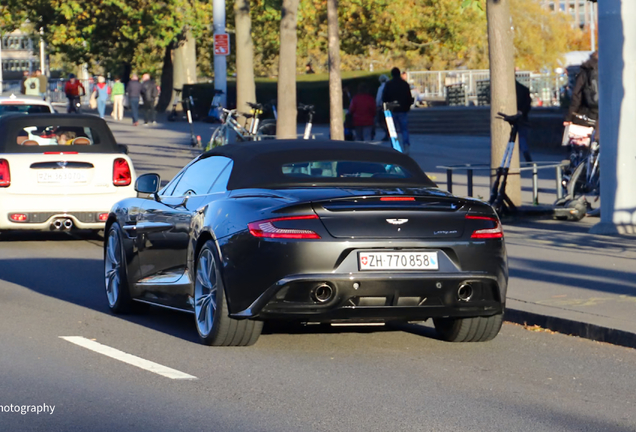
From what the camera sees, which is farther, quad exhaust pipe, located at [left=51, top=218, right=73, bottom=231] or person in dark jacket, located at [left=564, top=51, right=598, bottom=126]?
person in dark jacket, located at [left=564, top=51, right=598, bottom=126]

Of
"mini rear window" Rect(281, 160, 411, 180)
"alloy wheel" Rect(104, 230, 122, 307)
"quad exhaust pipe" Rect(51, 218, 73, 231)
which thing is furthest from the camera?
"quad exhaust pipe" Rect(51, 218, 73, 231)

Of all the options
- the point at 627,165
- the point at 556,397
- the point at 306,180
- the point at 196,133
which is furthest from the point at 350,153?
the point at 196,133

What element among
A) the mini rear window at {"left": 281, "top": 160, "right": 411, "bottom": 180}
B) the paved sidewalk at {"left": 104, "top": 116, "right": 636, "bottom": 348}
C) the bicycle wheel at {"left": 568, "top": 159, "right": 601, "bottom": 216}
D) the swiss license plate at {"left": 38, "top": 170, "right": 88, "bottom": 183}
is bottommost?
the paved sidewalk at {"left": 104, "top": 116, "right": 636, "bottom": 348}

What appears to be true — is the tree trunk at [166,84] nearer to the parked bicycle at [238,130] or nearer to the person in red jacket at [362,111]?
the person in red jacket at [362,111]

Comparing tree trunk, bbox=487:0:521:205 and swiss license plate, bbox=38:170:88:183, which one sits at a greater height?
tree trunk, bbox=487:0:521:205

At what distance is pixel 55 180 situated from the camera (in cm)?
1466

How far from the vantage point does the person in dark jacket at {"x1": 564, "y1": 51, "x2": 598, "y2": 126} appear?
16.8m

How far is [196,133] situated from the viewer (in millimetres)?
39688

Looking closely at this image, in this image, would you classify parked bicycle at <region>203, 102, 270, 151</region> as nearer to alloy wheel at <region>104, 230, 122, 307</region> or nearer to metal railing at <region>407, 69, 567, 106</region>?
alloy wheel at <region>104, 230, 122, 307</region>

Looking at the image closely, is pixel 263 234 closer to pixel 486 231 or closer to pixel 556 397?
pixel 486 231

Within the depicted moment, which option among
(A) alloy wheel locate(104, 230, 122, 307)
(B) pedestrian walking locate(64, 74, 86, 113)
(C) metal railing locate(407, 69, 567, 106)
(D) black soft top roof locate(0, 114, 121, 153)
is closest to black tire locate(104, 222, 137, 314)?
(A) alloy wheel locate(104, 230, 122, 307)

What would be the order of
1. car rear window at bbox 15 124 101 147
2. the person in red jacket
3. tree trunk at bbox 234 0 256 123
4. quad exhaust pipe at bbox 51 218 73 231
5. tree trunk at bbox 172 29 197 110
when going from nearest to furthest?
1. quad exhaust pipe at bbox 51 218 73 231
2. car rear window at bbox 15 124 101 147
3. tree trunk at bbox 234 0 256 123
4. the person in red jacket
5. tree trunk at bbox 172 29 197 110

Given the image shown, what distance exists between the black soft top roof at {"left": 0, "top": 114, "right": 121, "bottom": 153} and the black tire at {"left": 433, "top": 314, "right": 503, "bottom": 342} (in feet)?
25.7

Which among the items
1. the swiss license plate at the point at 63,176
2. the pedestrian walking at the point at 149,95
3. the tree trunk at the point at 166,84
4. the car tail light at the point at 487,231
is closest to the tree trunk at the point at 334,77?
the swiss license plate at the point at 63,176
